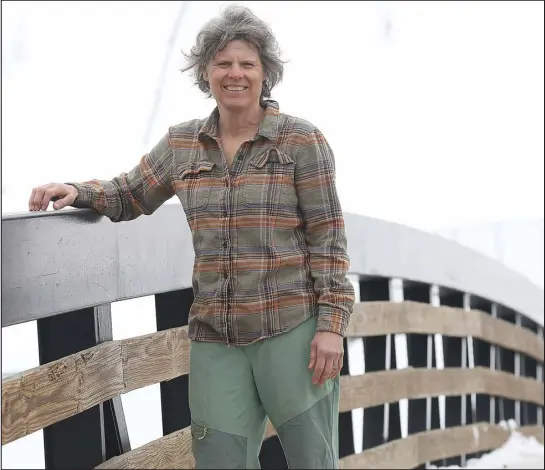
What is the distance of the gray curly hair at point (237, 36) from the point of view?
1.95 metres

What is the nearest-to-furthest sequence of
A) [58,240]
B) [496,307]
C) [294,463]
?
[58,240] < [294,463] < [496,307]

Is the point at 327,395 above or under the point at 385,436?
above

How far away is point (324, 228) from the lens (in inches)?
78.2

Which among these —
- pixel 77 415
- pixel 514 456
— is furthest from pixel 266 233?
pixel 514 456

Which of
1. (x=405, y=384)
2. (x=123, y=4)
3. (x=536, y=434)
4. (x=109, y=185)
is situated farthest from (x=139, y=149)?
(x=109, y=185)

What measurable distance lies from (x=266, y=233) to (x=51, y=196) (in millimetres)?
447

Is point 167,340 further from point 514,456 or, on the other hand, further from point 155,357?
point 514,456

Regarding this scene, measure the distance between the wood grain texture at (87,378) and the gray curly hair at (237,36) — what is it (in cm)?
65

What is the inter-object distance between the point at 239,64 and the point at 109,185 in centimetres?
41

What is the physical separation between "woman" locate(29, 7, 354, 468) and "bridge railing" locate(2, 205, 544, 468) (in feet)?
0.61

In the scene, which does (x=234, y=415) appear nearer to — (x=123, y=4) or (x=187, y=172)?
(x=187, y=172)

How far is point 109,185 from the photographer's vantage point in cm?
213

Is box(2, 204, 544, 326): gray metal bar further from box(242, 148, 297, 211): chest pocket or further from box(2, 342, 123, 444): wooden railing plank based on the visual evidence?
box(242, 148, 297, 211): chest pocket

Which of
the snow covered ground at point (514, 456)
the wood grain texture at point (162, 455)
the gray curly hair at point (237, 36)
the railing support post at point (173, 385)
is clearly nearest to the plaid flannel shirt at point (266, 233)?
the gray curly hair at point (237, 36)
